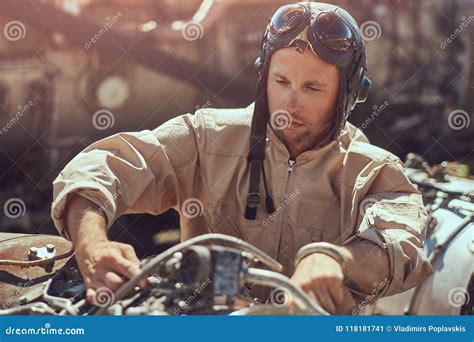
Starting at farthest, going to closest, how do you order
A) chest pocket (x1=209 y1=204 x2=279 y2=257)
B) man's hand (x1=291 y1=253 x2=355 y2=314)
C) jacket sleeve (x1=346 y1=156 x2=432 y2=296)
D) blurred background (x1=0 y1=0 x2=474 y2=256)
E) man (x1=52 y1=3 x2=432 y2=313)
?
blurred background (x1=0 y1=0 x2=474 y2=256)
chest pocket (x1=209 y1=204 x2=279 y2=257)
man (x1=52 y1=3 x2=432 y2=313)
jacket sleeve (x1=346 y1=156 x2=432 y2=296)
man's hand (x1=291 y1=253 x2=355 y2=314)

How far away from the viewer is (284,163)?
1.93 metres

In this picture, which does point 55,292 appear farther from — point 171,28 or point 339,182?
point 171,28

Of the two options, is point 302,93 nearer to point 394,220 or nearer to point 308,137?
point 308,137

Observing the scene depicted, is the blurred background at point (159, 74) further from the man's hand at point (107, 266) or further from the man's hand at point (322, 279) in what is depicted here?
the man's hand at point (322, 279)

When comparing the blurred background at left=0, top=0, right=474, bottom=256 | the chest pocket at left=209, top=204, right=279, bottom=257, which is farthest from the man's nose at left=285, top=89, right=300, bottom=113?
the blurred background at left=0, top=0, right=474, bottom=256

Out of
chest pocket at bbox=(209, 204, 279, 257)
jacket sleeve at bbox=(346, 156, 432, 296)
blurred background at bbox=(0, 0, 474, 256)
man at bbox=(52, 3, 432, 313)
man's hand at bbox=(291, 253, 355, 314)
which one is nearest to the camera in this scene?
man's hand at bbox=(291, 253, 355, 314)

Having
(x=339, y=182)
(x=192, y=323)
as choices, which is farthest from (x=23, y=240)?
(x=339, y=182)

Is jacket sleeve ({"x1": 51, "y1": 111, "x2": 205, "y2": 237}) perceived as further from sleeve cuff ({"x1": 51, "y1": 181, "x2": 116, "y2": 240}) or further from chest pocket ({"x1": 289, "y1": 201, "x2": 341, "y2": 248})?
chest pocket ({"x1": 289, "y1": 201, "x2": 341, "y2": 248})

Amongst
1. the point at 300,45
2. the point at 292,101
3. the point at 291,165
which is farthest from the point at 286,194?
the point at 300,45

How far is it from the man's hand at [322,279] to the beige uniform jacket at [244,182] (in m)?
0.30

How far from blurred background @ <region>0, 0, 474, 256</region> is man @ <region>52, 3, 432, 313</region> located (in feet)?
2.39

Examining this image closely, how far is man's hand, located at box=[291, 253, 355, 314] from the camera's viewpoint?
1.42m

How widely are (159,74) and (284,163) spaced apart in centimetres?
100

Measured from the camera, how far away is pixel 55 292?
1644mm
